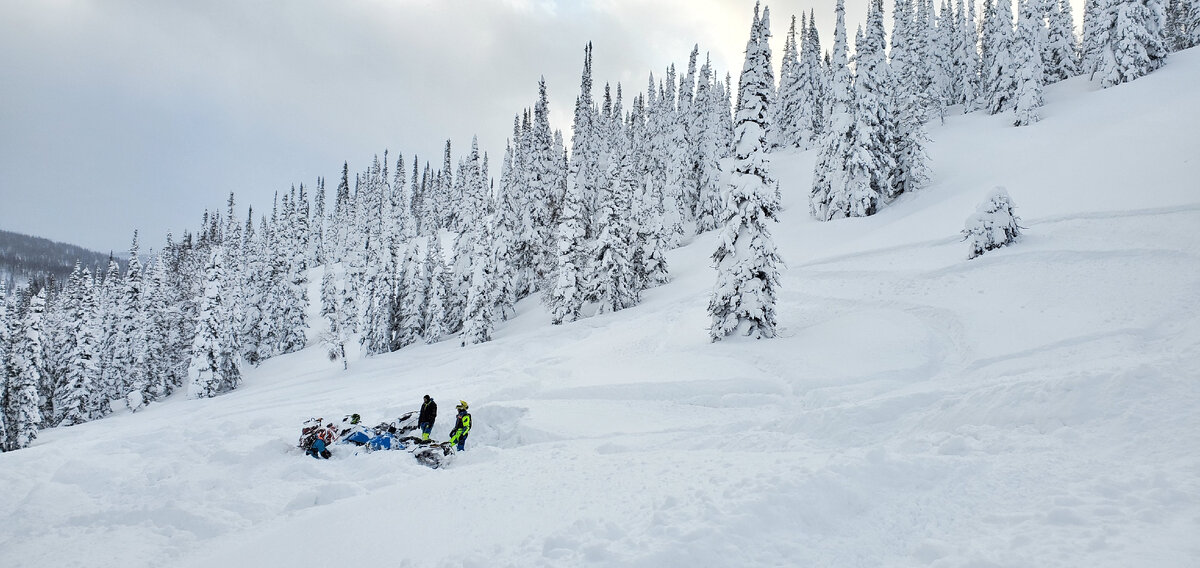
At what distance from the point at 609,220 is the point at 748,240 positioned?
60.6 feet

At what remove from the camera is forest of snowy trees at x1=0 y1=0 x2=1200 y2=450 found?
35375 mm

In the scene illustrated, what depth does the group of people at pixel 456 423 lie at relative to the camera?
14.4m

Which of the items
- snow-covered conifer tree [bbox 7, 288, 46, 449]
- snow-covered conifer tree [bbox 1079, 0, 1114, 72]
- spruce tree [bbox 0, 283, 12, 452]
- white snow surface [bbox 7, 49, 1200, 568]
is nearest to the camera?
white snow surface [bbox 7, 49, 1200, 568]

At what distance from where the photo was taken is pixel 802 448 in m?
10.9

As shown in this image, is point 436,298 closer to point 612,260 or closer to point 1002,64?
point 612,260

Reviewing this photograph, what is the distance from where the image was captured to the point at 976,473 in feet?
27.0

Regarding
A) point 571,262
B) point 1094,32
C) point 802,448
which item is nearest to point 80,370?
point 571,262

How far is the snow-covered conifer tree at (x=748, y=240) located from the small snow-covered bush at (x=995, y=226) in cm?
799

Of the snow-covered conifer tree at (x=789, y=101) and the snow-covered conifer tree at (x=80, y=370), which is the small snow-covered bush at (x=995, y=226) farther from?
the snow-covered conifer tree at (x=80, y=370)

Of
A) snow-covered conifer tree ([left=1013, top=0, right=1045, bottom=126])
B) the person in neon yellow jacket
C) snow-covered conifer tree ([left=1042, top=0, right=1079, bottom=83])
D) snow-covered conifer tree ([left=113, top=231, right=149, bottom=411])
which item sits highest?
Answer: snow-covered conifer tree ([left=1042, top=0, right=1079, bottom=83])

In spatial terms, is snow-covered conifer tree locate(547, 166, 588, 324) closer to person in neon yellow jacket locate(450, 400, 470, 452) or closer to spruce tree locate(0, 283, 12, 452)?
person in neon yellow jacket locate(450, 400, 470, 452)

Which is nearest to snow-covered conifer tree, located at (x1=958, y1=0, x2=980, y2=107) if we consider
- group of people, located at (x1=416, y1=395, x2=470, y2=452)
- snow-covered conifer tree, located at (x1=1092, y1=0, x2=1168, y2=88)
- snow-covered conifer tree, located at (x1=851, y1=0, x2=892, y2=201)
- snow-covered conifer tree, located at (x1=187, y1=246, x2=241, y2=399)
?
snow-covered conifer tree, located at (x1=1092, y1=0, x2=1168, y2=88)

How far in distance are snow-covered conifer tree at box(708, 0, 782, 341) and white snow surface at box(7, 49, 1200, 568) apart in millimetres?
987

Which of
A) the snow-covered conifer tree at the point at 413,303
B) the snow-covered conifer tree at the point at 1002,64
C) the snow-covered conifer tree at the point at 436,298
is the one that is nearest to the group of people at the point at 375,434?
the snow-covered conifer tree at the point at 436,298
